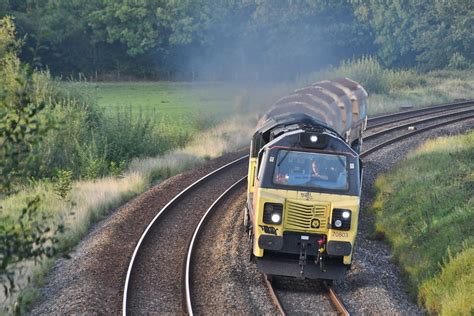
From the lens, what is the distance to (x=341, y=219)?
1200 centimetres

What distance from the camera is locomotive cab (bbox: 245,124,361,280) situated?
1201cm

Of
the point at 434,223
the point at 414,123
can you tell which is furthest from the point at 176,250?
the point at 414,123

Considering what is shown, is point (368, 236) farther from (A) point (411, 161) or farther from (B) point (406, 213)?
(A) point (411, 161)

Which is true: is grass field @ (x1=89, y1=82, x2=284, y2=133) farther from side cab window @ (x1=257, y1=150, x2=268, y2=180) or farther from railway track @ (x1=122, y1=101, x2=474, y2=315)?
side cab window @ (x1=257, y1=150, x2=268, y2=180)

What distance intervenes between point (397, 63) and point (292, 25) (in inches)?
576

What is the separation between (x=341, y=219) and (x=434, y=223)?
4123 mm

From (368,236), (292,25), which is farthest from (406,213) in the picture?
(292,25)

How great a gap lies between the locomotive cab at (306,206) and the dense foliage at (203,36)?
141ft

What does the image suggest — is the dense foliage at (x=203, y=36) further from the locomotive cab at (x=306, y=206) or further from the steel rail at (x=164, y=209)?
the locomotive cab at (x=306, y=206)

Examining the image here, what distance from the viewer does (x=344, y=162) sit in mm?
12383

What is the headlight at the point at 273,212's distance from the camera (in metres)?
12.0

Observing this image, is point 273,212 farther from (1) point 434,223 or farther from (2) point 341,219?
(1) point 434,223

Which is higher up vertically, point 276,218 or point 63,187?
point 276,218

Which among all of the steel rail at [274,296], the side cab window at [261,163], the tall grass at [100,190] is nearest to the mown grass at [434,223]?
the steel rail at [274,296]
